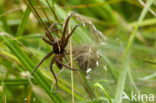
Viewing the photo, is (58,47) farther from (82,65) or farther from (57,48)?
(82,65)

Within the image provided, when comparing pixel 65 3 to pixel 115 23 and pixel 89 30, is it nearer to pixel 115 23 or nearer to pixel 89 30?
pixel 115 23

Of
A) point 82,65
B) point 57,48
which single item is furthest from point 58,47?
point 82,65

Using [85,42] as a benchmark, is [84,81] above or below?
below

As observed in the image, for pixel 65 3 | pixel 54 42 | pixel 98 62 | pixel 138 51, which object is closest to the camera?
pixel 54 42

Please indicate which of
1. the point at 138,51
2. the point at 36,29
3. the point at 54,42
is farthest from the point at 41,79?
the point at 36,29

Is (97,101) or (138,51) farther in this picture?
(138,51)

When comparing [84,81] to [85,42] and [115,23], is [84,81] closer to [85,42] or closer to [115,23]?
[85,42]

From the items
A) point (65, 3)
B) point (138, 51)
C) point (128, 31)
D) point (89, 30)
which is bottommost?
point (89, 30)

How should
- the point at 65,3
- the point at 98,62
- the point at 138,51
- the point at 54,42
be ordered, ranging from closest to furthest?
1. the point at 54,42
2. the point at 98,62
3. the point at 138,51
4. the point at 65,3

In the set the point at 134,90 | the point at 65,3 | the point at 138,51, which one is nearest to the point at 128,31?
the point at 138,51
